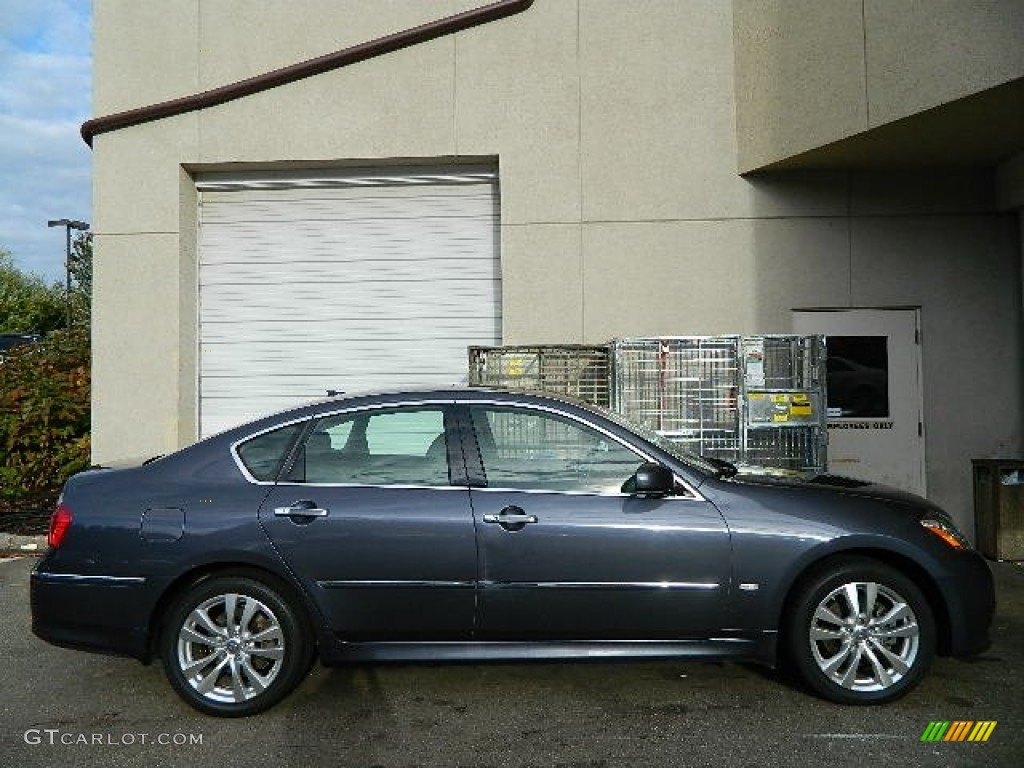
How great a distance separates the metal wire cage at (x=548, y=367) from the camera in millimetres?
8188

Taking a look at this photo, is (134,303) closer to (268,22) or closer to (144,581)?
(268,22)

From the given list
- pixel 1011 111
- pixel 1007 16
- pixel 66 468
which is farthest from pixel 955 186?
pixel 66 468

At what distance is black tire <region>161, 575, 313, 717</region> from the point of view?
14.3 feet

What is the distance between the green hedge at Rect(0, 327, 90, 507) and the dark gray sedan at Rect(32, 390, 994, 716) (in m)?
7.60

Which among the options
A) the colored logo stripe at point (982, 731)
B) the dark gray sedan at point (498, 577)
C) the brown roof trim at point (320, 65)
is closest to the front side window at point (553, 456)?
the dark gray sedan at point (498, 577)

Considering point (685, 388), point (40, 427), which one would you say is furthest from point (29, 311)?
point (685, 388)

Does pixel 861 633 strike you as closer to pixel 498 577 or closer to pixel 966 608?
pixel 966 608

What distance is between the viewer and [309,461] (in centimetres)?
455

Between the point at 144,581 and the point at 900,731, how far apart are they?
366cm

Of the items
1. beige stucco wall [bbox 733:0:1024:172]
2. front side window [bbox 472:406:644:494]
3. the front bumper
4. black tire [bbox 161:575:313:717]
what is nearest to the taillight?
black tire [bbox 161:575:313:717]

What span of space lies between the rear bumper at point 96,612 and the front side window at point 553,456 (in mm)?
1835

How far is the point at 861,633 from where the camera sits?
14.4 feet

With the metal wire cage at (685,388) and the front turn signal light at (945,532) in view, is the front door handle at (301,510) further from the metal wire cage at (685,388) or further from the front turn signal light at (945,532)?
the metal wire cage at (685,388)

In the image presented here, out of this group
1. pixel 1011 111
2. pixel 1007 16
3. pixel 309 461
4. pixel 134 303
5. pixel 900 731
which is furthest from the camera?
pixel 134 303
